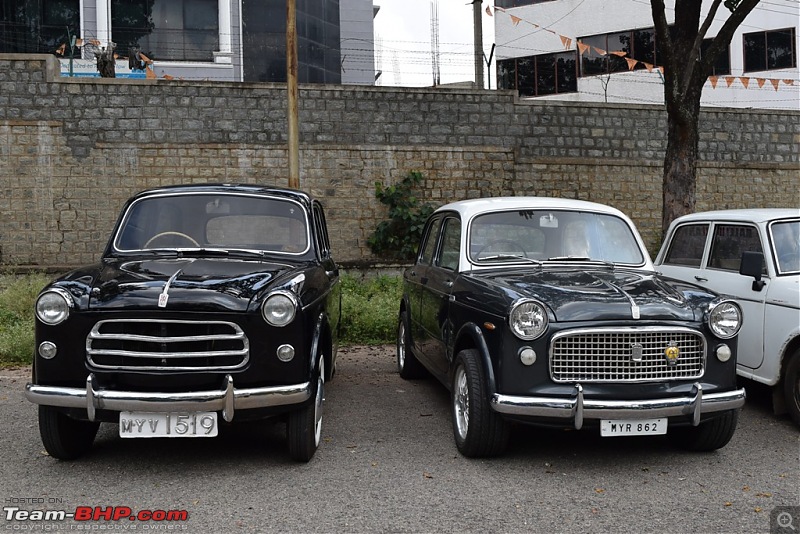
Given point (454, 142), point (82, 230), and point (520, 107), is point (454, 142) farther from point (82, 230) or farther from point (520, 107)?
point (82, 230)

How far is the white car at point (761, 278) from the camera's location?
5.69 meters

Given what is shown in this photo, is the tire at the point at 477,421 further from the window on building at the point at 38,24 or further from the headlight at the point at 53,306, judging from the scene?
the window on building at the point at 38,24

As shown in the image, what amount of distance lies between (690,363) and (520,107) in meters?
11.7

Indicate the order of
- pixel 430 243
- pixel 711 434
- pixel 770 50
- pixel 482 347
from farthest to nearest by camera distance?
1. pixel 770 50
2. pixel 430 243
3. pixel 711 434
4. pixel 482 347

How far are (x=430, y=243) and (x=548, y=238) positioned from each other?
147 cm

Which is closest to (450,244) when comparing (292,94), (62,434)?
(62,434)

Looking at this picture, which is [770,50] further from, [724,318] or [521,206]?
[724,318]

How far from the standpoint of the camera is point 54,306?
14.6ft

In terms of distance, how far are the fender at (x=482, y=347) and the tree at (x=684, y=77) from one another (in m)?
7.33

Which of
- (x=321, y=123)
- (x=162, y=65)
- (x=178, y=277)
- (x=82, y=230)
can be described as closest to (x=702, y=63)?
(x=321, y=123)

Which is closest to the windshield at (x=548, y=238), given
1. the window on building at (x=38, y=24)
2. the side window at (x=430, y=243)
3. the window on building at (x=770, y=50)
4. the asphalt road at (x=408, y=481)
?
the side window at (x=430, y=243)

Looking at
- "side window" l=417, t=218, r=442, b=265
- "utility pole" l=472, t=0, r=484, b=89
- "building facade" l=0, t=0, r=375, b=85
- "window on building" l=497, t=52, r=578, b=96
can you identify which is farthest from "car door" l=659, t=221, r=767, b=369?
"window on building" l=497, t=52, r=578, b=96

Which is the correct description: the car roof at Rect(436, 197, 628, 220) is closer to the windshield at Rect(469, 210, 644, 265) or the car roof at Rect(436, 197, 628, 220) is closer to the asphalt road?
the windshield at Rect(469, 210, 644, 265)

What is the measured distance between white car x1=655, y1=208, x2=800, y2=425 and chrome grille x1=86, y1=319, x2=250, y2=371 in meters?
4.01
